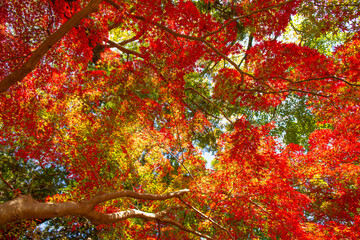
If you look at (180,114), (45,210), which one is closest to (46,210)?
(45,210)

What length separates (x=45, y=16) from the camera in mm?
4117

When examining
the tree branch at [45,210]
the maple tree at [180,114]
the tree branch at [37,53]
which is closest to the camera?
the tree branch at [45,210]

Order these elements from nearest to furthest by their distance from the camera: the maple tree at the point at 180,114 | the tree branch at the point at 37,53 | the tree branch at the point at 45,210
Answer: the tree branch at the point at 45,210, the tree branch at the point at 37,53, the maple tree at the point at 180,114

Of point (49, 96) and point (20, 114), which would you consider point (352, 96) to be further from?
point (20, 114)

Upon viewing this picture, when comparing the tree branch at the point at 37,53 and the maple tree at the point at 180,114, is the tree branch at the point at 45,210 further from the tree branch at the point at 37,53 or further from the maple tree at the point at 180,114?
the tree branch at the point at 37,53

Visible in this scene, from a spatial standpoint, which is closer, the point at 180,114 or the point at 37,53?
the point at 37,53

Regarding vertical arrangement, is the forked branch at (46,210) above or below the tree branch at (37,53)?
below

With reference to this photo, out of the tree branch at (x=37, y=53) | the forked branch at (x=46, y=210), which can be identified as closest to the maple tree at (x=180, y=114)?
the forked branch at (x=46, y=210)

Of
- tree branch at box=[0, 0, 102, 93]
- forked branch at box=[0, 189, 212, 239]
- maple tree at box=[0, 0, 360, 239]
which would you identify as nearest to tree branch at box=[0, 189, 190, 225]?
forked branch at box=[0, 189, 212, 239]

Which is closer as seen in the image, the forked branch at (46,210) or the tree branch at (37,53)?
the forked branch at (46,210)

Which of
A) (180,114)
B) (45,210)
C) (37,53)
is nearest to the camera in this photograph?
(45,210)

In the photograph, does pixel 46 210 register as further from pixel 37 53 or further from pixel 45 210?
pixel 37 53

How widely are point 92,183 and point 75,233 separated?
318cm

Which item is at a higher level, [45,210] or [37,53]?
[37,53]
